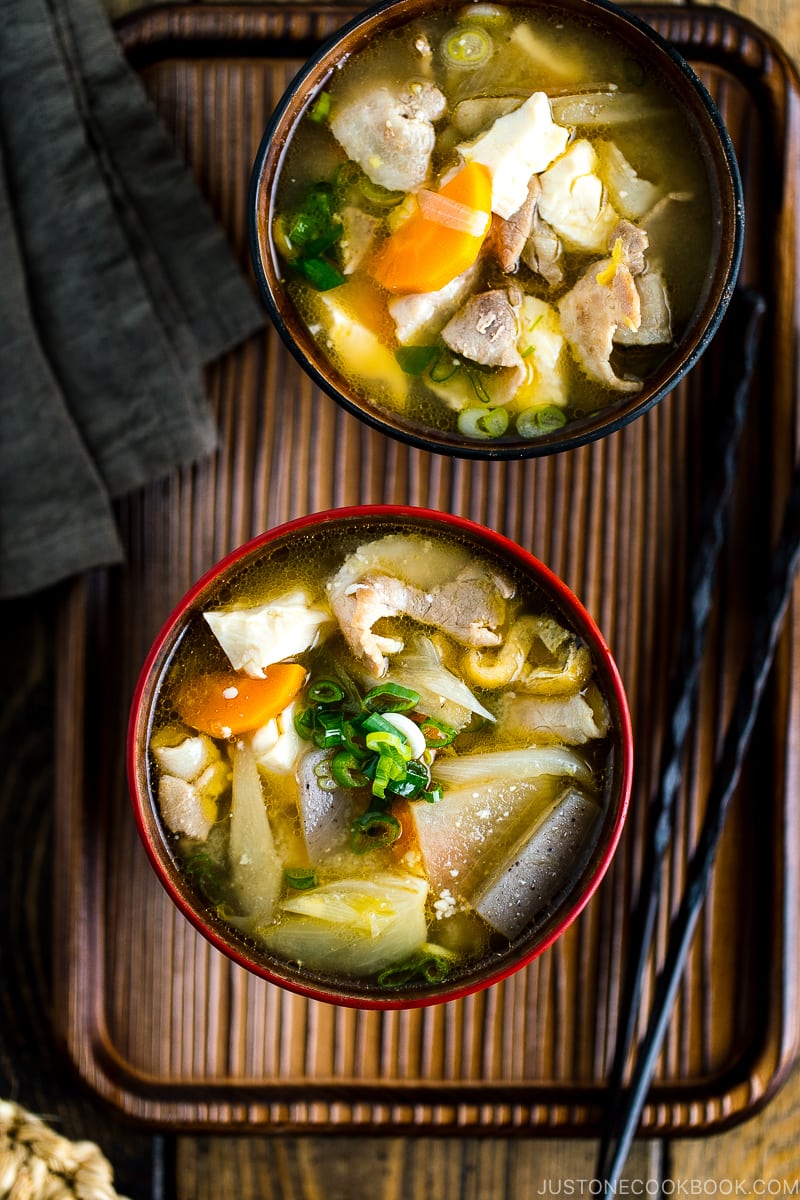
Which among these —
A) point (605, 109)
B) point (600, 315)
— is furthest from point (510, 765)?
point (605, 109)

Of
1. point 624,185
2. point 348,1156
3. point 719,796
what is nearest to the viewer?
point 624,185

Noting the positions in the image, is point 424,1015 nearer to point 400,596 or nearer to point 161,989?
point 161,989

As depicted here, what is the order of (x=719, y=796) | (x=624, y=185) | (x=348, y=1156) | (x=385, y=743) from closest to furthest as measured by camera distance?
(x=385, y=743) → (x=624, y=185) → (x=719, y=796) → (x=348, y=1156)

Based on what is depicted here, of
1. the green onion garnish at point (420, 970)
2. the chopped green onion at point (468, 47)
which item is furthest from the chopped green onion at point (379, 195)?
the green onion garnish at point (420, 970)

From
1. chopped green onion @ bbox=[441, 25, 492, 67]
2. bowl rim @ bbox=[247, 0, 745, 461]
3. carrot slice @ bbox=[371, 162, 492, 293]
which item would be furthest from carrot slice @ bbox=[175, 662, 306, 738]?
chopped green onion @ bbox=[441, 25, 492, 67]

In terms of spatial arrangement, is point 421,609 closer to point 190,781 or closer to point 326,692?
point 326,692

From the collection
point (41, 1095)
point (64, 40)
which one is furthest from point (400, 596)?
point (41, 1095)
